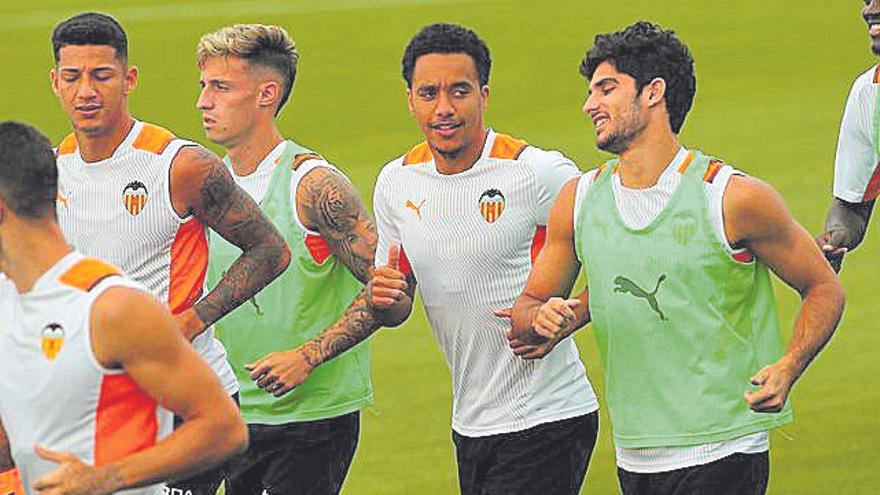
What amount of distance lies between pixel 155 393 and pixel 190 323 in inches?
86.3

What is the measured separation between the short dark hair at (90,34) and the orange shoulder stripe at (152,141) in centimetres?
29

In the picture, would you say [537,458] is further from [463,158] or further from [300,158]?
[300,158]

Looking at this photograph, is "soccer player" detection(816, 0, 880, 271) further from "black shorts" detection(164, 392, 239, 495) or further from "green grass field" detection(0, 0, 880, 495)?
"green grass field" detection(0, 0, 880, 495)

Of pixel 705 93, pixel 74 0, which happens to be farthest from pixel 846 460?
pixel 74 0

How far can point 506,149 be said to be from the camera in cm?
823

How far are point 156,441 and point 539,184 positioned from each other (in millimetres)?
2708

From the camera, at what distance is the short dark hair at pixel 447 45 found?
26.7ft

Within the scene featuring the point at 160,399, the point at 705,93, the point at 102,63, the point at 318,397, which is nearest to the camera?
the point at 160,399

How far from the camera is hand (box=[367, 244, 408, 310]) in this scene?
781 centimetres

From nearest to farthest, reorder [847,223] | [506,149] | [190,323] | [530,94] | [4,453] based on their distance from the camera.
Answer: [4,453], [190,323], [506,149], [847,223], [530,94]

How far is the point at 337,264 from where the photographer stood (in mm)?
8461

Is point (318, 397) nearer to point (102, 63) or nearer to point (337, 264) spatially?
point (337, 264)

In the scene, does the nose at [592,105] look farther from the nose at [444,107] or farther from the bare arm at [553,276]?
the nose at [444,107]

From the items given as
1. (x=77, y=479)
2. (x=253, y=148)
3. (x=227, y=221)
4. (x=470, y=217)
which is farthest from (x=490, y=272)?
(x=77, y=479)
